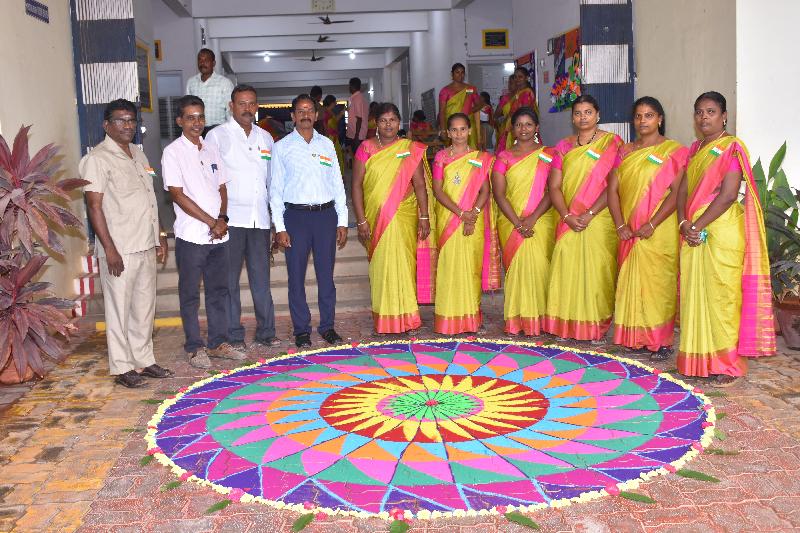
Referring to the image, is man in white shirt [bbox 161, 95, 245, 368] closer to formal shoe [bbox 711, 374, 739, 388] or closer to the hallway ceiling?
formal shoe [bbox 711, 374, 739, 388]

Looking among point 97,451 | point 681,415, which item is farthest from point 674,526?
point 97,451

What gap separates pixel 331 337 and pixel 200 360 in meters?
0.95

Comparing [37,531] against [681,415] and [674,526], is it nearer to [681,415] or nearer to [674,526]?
[674,526]

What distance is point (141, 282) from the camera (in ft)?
16.1

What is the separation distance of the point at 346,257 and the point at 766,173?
366cm

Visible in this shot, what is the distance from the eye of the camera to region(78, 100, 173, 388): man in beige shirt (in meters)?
4.68

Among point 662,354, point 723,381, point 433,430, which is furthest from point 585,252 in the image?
point 433,430

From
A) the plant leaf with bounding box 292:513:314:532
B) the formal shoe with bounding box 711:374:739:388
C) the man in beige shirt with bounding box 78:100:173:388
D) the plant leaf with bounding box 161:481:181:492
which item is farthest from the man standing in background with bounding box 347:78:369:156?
the plant leaf with bounding box 292:513:314:532

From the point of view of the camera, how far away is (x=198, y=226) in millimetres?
5090

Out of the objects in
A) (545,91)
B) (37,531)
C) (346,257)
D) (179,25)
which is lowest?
(37,531)

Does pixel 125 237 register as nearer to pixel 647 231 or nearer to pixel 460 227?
pixel 460 227

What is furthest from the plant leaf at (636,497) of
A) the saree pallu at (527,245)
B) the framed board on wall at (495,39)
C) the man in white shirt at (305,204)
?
the framed board on wall at (495,39)

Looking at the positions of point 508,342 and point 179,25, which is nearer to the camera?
point 508,342

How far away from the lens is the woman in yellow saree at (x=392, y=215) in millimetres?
5648
